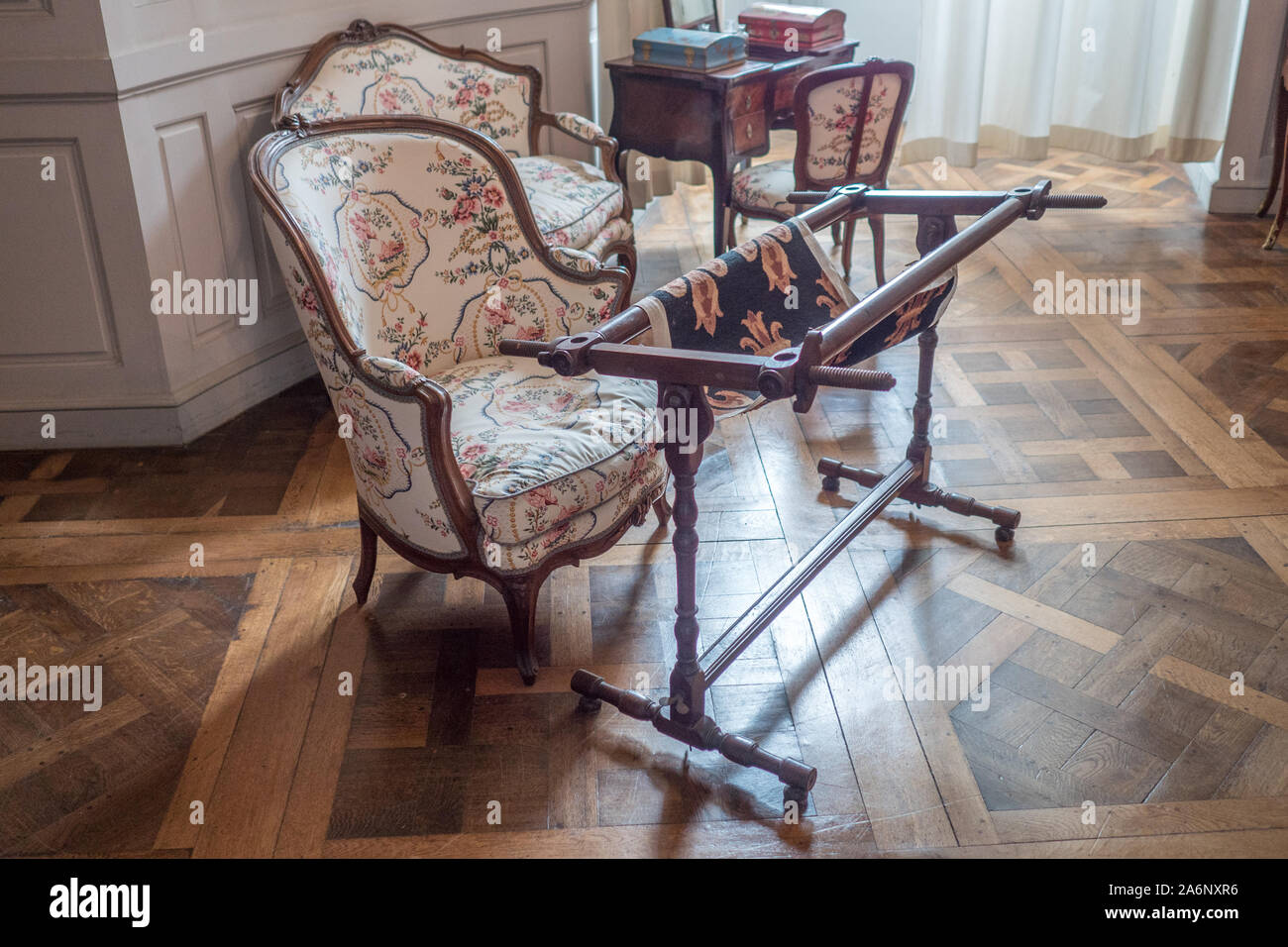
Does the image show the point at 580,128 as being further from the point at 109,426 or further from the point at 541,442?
the point at 541,442

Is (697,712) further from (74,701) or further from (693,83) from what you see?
(693,83)

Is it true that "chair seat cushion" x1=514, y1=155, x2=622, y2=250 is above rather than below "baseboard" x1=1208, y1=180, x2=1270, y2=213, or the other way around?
above

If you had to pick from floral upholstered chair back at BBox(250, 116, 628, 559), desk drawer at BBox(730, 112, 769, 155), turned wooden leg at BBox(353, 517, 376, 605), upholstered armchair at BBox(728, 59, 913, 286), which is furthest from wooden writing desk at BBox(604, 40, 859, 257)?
turned wooden leg at BBox(353, 517, 376, 605)

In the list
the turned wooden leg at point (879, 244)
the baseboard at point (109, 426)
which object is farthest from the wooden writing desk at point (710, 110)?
the baseboard at point (109, 426)

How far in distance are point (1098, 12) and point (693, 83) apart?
2.53 meters

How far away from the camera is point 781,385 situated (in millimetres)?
1607

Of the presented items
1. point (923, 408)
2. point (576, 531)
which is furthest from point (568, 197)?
point (576, 531)

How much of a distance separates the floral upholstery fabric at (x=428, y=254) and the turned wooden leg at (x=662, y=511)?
456 mm

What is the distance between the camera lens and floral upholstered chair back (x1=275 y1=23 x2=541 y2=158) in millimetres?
3340

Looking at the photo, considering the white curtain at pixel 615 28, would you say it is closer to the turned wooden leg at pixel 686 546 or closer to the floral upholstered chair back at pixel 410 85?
the floral upholstered chair back at pixel 410 85

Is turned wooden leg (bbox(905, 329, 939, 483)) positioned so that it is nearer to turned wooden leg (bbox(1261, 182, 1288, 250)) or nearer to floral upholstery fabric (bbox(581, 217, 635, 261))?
floral upholstery fabric (bbox(581, 217, 635, 261))

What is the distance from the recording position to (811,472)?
9.87ft

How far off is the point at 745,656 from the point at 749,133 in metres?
2.26

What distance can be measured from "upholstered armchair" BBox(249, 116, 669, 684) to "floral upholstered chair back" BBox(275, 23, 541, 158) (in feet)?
2.53
